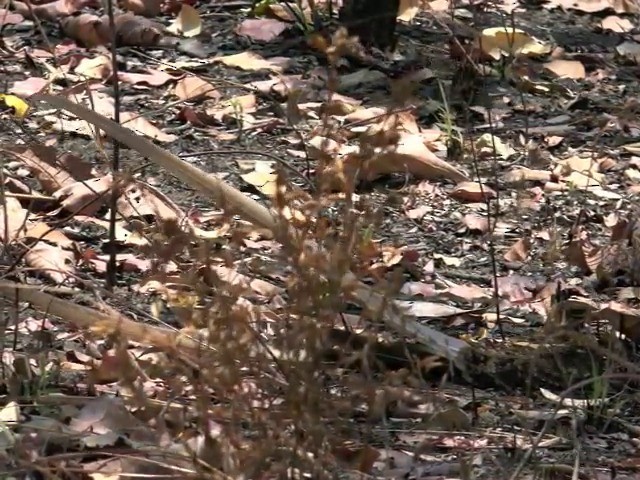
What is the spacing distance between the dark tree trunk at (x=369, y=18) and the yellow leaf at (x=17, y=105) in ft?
3.67

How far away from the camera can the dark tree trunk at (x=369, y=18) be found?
14.1 ft

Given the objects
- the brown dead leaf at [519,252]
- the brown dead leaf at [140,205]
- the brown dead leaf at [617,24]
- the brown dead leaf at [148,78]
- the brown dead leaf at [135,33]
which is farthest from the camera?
the brown dead leaf at [617,24]

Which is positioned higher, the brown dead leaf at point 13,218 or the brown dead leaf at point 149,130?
the brown dead leaf at point 13,218

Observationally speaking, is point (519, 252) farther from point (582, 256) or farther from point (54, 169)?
point (54, 169)

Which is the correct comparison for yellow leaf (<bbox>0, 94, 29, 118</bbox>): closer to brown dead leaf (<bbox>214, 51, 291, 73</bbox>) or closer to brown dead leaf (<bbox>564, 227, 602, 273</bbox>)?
brown dead leaf (<bbox>214, 51, 291, 73</bbox>)

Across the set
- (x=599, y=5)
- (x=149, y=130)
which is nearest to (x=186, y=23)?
(x=149, y=130)

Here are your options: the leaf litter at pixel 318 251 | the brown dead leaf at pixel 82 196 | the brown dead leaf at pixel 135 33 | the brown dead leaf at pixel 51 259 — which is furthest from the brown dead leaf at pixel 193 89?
the brown dead leaf at pixel 51 259

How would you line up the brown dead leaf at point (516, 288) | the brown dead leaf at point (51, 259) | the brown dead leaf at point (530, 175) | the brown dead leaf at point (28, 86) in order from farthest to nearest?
the brown dead leaf at point (28, 86) < the brown dead leaf at point (530, 175) < the brown dead leaf at point (516, 288) < the brown dead leaf at point (51, 259)

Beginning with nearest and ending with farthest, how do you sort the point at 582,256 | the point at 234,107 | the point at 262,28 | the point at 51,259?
the point at 51,259 < the point at 582,256 < the point at 234,107 < the point at 262,28

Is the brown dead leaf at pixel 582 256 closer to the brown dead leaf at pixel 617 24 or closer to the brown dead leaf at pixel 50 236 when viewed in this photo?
the brown dead leaf at pixel 50 236

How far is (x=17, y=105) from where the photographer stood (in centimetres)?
370

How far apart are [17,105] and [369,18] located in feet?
4.03

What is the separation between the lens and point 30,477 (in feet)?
6.79

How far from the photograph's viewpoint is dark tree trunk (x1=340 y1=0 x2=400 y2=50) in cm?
429
